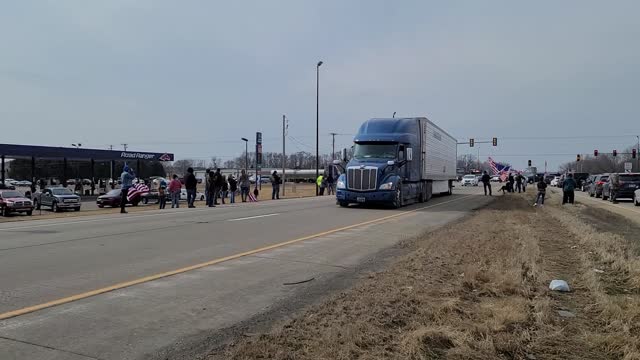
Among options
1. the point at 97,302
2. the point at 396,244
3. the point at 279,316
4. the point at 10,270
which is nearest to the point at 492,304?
the point at 279,316

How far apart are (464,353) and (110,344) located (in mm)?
3141

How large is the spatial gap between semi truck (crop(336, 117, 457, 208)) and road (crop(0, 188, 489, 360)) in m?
7.45

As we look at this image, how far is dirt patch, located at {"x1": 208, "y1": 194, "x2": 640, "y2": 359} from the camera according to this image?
4.74 meters

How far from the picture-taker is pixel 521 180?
158ft

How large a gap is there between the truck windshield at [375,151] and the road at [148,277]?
8.63 m

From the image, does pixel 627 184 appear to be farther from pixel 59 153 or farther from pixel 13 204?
pixel 59 153

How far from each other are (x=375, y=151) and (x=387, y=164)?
1106mm

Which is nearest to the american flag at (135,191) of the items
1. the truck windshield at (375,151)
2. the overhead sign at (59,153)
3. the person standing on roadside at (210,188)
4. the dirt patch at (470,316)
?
the person standing on roadside at (210,188)

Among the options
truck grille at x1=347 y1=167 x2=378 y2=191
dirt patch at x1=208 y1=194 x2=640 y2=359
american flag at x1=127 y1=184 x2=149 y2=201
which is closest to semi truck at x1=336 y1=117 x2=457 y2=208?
truck grille at x1=347 y1=167 x2=378 y2=191

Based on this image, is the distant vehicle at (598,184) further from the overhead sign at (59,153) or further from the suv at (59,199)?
the overhead sign at (59,153)

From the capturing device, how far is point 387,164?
23.3m

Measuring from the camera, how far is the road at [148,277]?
520 cm

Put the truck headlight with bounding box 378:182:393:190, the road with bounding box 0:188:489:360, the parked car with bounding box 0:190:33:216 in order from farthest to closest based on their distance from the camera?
the parked car with bounding box 0:190:33:216 < the truck headlight with bounding box 378:182:393:190 < the road with bounding box 0:188:489:360

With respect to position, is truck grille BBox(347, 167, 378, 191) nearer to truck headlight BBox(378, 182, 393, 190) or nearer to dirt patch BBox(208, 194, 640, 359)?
truck headlight BBox(378, 182, 393, 190)
